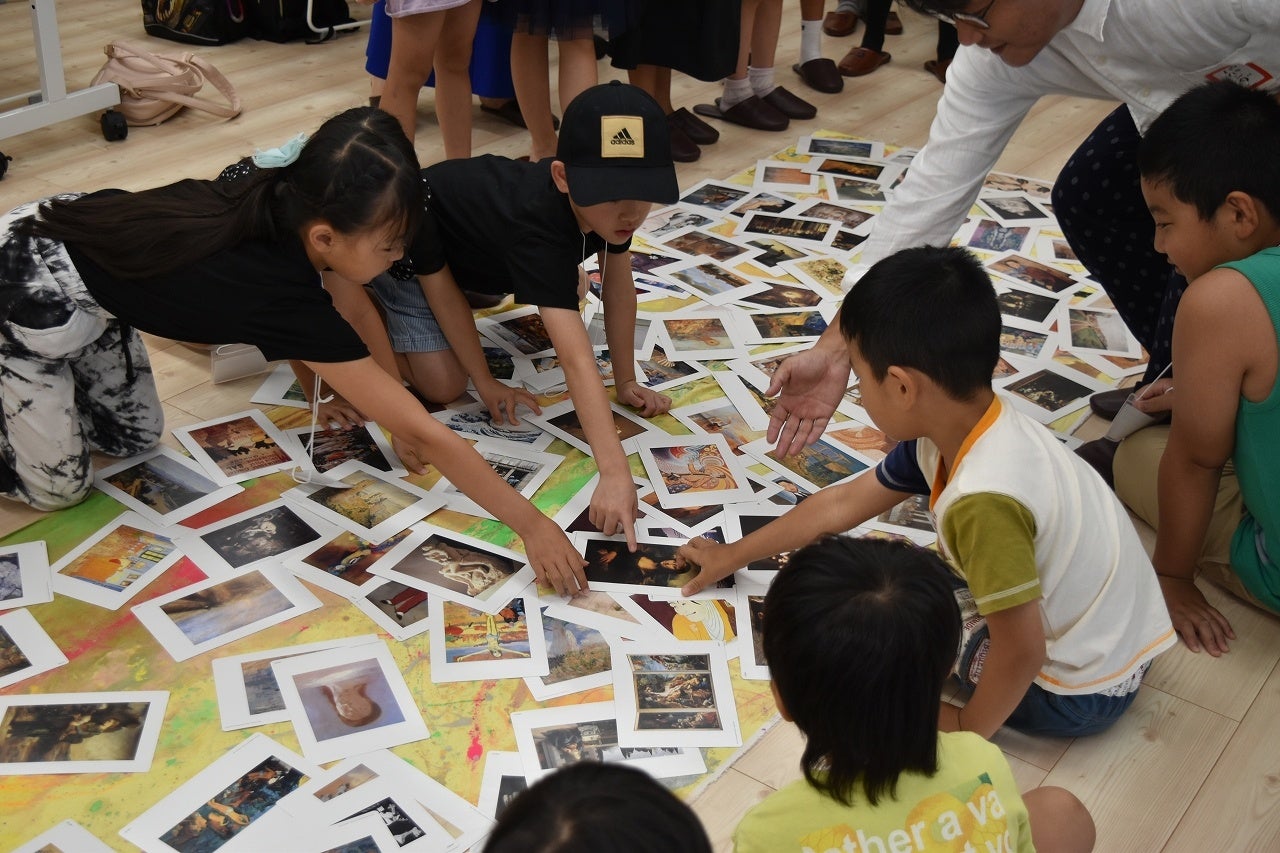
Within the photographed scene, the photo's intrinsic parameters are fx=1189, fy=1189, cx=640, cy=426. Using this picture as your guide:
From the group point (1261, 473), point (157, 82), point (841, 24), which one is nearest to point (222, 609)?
point (1261, 473)

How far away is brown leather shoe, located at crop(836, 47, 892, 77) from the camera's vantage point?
3891 millimetres

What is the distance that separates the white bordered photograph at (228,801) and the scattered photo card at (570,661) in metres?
0.30

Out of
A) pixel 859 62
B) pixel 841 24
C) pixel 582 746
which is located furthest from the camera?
pixel 841 24

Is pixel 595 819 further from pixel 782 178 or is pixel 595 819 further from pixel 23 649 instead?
pixel 782 178

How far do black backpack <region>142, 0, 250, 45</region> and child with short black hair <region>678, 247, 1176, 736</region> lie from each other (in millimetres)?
3102

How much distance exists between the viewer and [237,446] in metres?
1.94

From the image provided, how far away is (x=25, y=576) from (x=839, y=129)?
251 cm

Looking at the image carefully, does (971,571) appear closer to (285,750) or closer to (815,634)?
(815,634)

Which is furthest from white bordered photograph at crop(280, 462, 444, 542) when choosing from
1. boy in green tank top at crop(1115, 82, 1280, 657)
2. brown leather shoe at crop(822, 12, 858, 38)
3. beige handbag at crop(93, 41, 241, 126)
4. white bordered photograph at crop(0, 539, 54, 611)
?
brown leather shoe at crop(822, 12, 858, 38)

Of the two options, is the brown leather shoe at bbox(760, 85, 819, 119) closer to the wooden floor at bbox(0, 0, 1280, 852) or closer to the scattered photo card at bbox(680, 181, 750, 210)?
the wooden floor at bbox(0, 0, 1280, 852)

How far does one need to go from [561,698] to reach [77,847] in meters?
0.56

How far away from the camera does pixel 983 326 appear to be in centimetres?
125

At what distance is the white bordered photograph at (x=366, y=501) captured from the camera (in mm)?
1778

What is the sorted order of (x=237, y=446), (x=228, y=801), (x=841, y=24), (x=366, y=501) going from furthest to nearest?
(x=841, y=24), (x=237, y=446), (x=366, y=501), (x=228, y=801)
